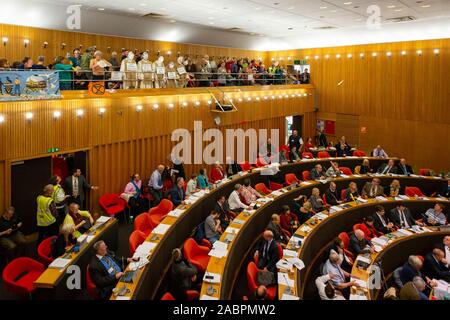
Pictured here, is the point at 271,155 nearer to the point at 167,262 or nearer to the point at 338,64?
the point at 338,64

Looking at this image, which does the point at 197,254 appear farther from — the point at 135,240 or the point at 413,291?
the point at 413,291

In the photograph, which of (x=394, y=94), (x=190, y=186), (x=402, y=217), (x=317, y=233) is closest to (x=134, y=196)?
(x=190, y=186)

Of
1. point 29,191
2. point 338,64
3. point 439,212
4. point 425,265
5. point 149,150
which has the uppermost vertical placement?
point 338,64

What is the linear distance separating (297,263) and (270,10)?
37.3ft

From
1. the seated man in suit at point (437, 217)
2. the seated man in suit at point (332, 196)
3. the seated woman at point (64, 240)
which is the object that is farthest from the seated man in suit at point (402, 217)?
the seated woman at point (64, 240)

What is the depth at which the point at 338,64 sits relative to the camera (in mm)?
20812

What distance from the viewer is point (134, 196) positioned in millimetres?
11367

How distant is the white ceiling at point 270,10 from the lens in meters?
13.3

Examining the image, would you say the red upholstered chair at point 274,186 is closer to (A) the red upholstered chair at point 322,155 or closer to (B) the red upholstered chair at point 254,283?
(A) the red upholstered chair at point 322,155

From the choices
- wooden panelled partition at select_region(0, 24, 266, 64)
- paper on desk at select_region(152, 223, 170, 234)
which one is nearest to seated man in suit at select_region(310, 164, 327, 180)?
paper on desk at select_region(152, 223, 170, 234)

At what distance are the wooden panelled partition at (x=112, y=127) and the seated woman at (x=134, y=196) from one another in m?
0.92
